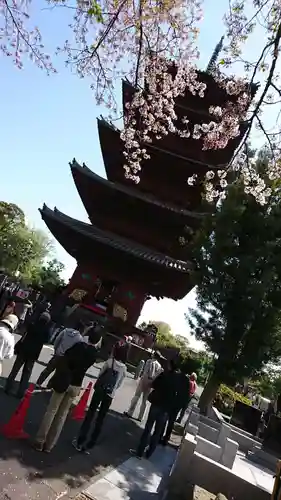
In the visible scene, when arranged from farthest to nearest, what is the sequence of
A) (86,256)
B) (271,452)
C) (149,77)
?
(86,256)
(271,452)
(149,77)

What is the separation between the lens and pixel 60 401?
18.4ft

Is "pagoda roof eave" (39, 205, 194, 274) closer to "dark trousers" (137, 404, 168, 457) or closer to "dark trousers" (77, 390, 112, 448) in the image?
"dark trousers" (137, 404, 168, 457)

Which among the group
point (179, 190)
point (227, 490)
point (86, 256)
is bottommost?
point (227, 490)

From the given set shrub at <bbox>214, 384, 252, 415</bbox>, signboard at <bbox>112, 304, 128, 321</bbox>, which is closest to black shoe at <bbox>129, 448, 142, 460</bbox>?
signboard at <bbox>112, 304, 128, 321</bbox>

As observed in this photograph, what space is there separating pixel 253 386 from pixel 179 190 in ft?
77.4

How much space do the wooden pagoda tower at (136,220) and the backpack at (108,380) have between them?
1239 cm

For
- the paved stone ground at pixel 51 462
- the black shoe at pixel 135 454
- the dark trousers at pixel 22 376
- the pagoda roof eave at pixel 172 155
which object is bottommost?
the paved stone ground at pixel 51 462

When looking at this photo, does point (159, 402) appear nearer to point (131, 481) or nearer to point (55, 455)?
point (131, 481)

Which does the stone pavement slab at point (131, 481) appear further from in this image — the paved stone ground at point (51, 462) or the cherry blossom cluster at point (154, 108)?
the cherry blossom cluster at point (154, 108)

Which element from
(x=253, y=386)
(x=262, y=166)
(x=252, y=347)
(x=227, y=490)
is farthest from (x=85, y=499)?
(x=253, y=386)

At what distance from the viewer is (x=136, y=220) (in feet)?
68.2

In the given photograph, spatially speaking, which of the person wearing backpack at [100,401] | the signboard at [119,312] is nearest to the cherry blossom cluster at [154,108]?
the person wearing backpack at [100,401]

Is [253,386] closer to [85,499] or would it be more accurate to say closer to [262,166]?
[262,166]

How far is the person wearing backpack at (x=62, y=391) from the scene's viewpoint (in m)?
5.56
